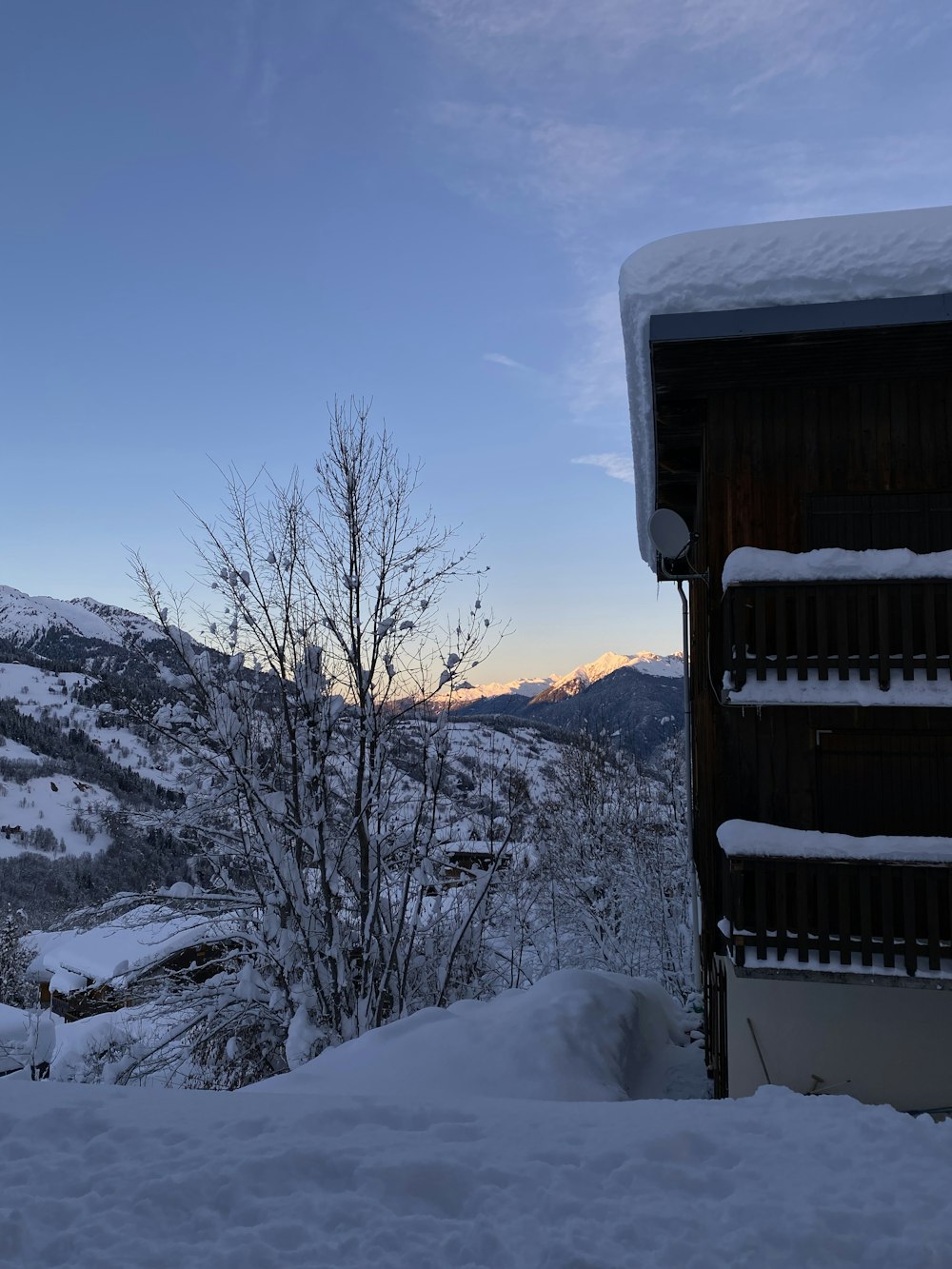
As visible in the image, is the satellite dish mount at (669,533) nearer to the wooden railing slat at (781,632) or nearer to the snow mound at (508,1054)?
the wooden railing slat at (781,632)

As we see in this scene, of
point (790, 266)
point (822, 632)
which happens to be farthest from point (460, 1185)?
point (790, 266)

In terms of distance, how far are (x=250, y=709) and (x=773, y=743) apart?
7678 mm

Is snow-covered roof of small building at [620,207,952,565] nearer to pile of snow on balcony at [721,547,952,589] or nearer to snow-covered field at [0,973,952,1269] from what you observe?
pile of snow on balcony at [721,547,952,589]

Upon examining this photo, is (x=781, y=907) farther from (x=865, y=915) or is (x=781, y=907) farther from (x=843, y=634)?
(x=843, y=634)

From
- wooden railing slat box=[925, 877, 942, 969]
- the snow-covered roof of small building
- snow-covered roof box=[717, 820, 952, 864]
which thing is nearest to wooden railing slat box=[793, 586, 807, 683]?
snow-covered roof box=[717, 820, 952, 864]

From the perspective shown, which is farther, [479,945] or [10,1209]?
[479,945]

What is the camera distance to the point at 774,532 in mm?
7531

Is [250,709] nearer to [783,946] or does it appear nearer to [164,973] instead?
[164,973]

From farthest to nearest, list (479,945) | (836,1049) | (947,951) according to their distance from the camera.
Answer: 1. (479,945)
2. (836,1049)
3. (947,951)

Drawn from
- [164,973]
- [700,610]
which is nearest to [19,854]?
[164,973]

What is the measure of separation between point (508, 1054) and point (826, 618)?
4.74 m

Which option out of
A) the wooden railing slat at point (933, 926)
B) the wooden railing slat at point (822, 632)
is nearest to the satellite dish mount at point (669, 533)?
the wooden railing slat at point (822, 632)

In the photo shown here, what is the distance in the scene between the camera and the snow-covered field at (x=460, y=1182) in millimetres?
3520

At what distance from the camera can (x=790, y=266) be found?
6797 millimetres
